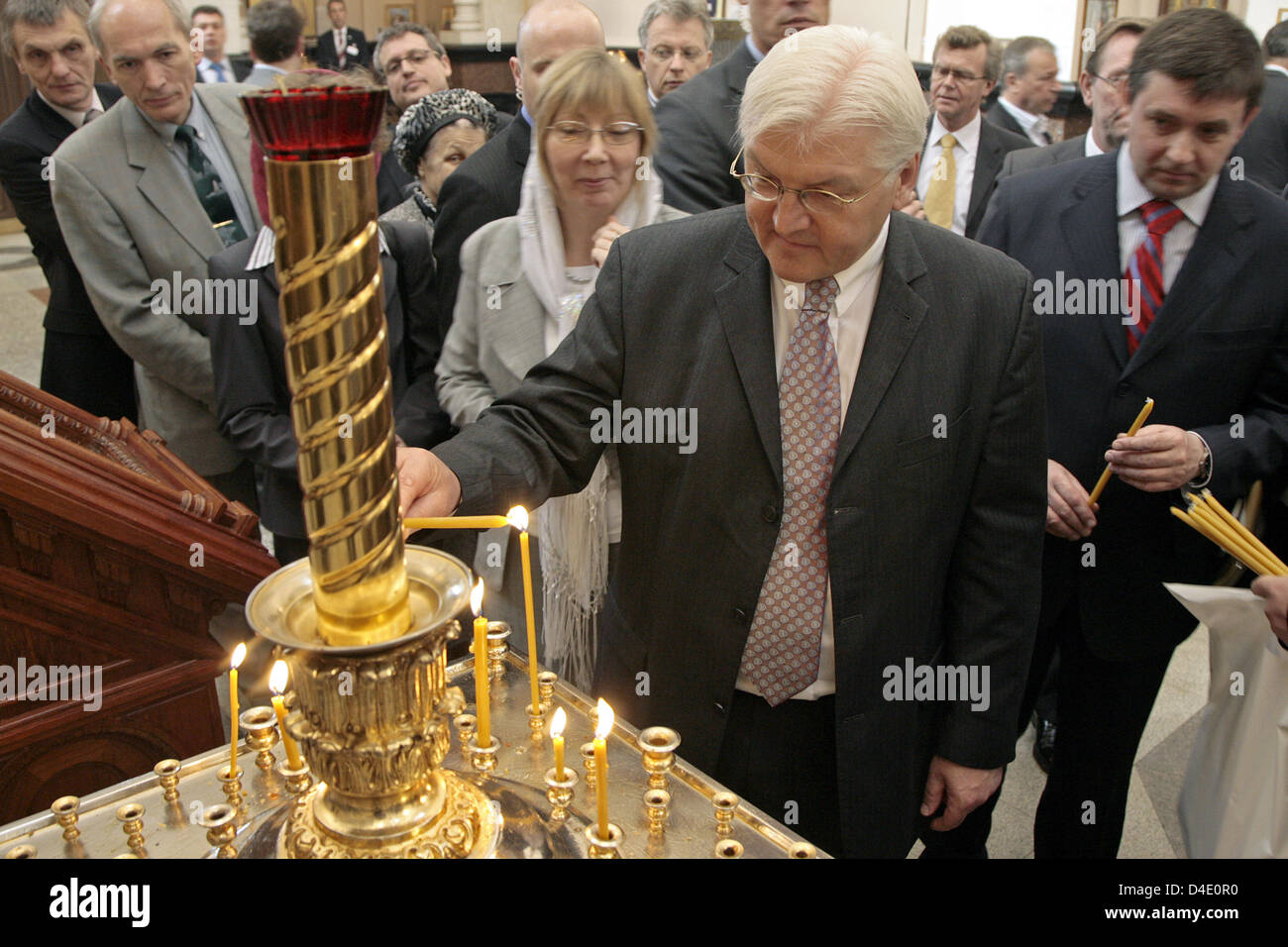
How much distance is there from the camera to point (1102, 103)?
3.95 m

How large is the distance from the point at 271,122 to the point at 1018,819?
3396mm

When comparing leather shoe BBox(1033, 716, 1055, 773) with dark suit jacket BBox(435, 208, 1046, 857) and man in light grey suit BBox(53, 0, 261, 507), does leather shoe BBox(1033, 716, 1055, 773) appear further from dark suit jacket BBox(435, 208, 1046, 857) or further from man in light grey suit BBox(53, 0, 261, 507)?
man in light grey suit BBox(53, 0, 261, 507)

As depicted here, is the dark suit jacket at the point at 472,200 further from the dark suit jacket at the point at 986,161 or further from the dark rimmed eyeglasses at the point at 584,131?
the dark suit jacket at the point at 986,161

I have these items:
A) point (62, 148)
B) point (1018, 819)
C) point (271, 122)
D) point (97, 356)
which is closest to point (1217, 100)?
point (1018, 819)

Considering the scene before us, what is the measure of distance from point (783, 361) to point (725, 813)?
868 mm

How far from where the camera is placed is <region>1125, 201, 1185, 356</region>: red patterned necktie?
2.59m

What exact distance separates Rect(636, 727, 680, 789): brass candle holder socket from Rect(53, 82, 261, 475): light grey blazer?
2504 millimetres

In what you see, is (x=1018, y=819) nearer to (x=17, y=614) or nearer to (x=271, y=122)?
(x=17, y=614)

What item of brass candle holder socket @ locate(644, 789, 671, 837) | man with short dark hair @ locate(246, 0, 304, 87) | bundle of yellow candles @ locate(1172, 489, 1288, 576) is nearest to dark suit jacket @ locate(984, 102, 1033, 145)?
man with short dark hair @ locate(246, 0, 304, 87)

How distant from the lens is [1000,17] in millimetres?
11578

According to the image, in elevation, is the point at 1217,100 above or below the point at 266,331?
above

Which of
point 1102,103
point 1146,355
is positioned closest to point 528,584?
point 1146,355

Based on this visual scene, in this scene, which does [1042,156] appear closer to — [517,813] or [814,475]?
[814,475]

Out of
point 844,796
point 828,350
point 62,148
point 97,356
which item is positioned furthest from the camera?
point 97,356
